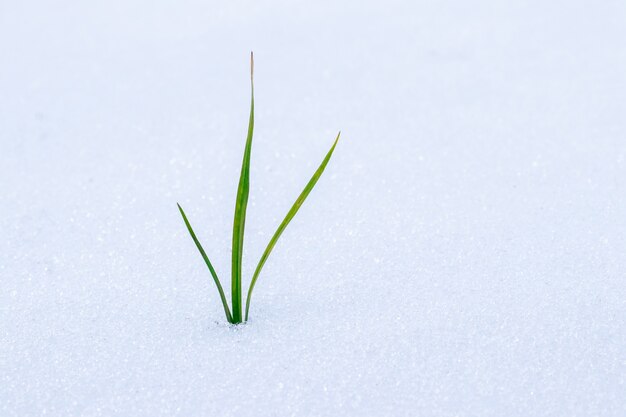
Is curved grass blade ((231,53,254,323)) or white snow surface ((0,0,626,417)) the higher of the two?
curved grass blade ((231,53,254,323))

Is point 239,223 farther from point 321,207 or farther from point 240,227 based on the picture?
point 321,207

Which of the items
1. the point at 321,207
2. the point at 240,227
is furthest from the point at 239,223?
the point at 321,207

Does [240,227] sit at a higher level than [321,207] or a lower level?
higher

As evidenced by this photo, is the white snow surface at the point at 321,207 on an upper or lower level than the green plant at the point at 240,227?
lower

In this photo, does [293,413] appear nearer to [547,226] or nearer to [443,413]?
[443,413]

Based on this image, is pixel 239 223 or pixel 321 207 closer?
pixel 239 223

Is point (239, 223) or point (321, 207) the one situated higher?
point (239, 223)

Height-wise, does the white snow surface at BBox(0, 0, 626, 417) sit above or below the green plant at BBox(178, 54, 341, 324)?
below

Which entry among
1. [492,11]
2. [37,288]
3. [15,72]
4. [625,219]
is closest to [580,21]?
[492,11]
